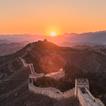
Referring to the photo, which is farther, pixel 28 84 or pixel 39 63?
pixel 39 63

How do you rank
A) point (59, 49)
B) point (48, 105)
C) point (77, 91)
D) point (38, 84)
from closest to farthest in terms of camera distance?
point (77, 91) → point (48, 105) → point (38, 84) → point (59, 49)

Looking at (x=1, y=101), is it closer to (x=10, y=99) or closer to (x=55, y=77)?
(x=10, y=99)

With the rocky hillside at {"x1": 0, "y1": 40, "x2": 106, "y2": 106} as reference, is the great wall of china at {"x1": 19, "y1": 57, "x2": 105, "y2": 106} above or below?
above

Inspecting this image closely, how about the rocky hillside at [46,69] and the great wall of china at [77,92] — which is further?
the rocky hillside at [46,69]

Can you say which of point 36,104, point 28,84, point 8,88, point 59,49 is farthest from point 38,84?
point 59,49

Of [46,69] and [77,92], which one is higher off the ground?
[77,92]

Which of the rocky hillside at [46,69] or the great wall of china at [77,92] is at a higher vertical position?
the great wall of china at [77,92]

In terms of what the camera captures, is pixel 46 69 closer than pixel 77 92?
No

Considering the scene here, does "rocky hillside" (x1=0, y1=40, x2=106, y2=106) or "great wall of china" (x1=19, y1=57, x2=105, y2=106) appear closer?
"great wall of china" (x1=19, y1=57, x2=105, y2=106)
